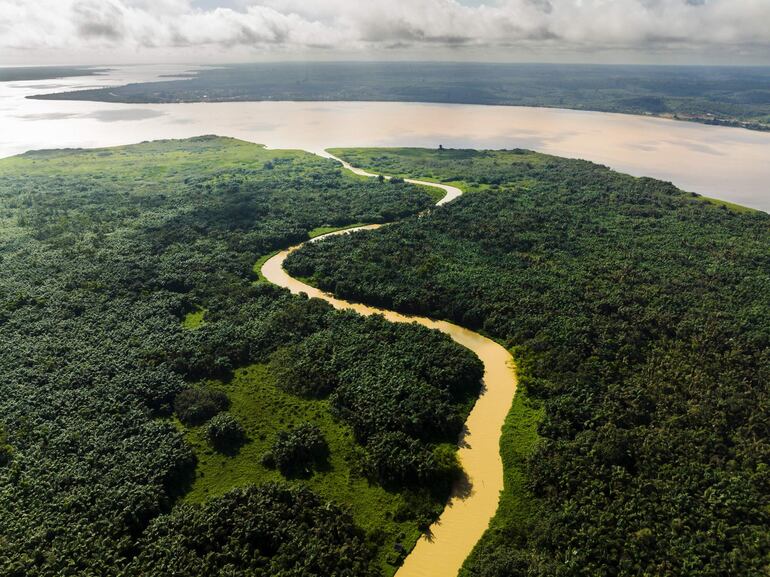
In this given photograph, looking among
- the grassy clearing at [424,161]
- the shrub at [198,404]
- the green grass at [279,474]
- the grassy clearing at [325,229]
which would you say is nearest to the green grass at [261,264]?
the grassy clearing at [325,229]

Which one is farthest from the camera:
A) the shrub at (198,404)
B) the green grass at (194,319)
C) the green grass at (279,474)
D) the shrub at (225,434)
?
the green grass at (194,319)

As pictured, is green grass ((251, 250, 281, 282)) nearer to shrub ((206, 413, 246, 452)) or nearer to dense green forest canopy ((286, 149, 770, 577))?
dense green forest canopy ((286, 149, 770, 577))

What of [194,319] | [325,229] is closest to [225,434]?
[194,319]

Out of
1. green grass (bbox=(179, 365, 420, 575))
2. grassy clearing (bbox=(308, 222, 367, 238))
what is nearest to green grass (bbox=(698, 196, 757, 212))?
grassy clearing (bbox=(308, 222, 367, 238))

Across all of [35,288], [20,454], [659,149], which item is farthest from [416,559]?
[659,149]

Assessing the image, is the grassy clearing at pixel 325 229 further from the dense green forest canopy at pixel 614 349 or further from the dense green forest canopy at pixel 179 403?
the dense green forest canopy at pixel 614 349

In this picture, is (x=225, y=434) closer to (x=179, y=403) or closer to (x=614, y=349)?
(x=179, y=403)
